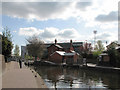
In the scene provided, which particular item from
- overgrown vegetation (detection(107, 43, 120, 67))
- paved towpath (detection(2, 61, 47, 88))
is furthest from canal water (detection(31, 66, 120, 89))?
overgrown vegetation (detection(107, 43, 120, 67))

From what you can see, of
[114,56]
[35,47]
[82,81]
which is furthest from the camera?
[35,47]

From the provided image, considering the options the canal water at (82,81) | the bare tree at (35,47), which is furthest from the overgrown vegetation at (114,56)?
the bare tree at (35,47)

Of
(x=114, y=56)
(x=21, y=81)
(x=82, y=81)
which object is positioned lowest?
(x=82, y=81)

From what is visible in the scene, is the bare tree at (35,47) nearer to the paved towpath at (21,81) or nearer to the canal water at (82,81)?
the canal water at (82,81)

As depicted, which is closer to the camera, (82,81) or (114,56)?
(82,81)

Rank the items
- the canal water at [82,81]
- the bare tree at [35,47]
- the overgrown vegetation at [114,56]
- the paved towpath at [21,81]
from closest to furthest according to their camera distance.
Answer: the paved towpath at [21,81] → the canal water at [82,81] → the overgrown vegetation at [114,56] → the bare tree at [35,47]

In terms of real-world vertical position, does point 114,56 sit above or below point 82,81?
above

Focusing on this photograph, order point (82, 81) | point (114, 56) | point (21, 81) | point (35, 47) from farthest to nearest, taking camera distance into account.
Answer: point (35, 47) < point (114, 56) < point (82, 81) < point (21, 81)

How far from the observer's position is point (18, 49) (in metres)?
95.4

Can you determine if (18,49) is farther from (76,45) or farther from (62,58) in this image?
(62,58)

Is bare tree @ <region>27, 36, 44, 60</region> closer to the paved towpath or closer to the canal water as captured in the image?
the canal water

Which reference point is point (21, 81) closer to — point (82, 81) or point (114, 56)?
point (82, 81)

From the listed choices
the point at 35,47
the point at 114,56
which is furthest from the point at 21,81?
the point at 35,47

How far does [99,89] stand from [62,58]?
39.9 meters
